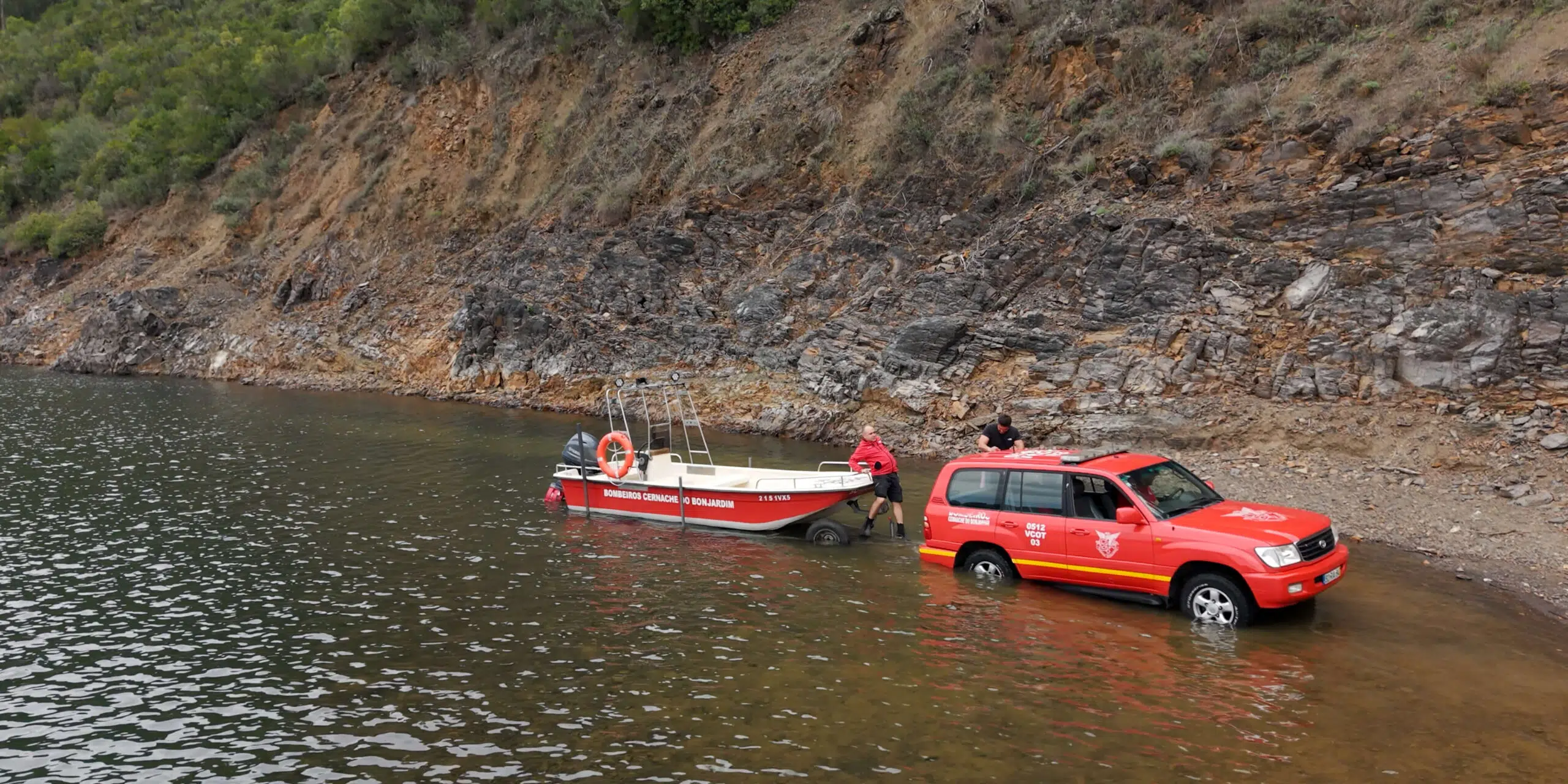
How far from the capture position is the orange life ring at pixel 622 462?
1695 centimetres

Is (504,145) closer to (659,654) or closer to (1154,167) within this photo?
(1154,167)

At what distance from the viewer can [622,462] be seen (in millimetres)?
17359

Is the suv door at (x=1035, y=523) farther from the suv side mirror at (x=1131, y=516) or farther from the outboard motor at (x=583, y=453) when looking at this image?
the outboard motor at (x=583, y=453)

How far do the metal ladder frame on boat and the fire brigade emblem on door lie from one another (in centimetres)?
740

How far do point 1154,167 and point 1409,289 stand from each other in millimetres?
7005

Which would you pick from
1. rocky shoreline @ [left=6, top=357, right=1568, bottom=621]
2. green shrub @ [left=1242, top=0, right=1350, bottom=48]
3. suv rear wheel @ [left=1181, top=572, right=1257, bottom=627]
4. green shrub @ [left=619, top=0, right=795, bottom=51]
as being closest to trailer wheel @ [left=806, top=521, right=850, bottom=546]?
suv rear wheel @ [left=1181, top=572, right=1257, bottom=627]

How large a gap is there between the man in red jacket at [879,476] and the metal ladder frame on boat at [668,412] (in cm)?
304

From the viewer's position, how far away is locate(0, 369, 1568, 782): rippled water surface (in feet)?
24.6

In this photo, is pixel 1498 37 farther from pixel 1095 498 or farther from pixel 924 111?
pixel 1095 498

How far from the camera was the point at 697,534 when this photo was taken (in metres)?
15.8

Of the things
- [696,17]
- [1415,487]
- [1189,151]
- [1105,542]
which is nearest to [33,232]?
[696,17]

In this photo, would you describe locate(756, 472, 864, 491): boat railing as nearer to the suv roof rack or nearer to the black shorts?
the black shorts

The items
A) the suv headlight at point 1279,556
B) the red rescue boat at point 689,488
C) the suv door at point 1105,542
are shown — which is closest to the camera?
the suv headlight at point 1279,556

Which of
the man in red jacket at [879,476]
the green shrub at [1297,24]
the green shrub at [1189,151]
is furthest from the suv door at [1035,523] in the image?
the green shrub at [1297,24]
